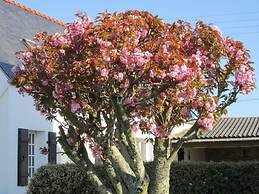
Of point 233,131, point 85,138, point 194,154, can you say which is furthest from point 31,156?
point 194,154

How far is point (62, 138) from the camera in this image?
8156mm

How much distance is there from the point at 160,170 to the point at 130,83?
1.54 meters

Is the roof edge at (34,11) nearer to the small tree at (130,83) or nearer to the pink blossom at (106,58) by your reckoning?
the small tree at (130,83)

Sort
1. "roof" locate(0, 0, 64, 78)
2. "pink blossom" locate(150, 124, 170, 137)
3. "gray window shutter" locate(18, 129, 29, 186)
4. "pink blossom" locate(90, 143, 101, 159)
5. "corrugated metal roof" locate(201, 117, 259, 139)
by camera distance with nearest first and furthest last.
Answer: "pink blossom" locate(150, 124, 170, 137) < "pink blossom" locate(90, 143, 101, 159) < "gray window shutter" locate(18, 129, 29, 186) < "roof" locate(0, 0, 64, 78) < "corrugated metal roof" locate(201, 117, 259, 139)

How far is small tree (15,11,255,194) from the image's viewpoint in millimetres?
6910

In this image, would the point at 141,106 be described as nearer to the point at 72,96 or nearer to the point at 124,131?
the point at 124,131

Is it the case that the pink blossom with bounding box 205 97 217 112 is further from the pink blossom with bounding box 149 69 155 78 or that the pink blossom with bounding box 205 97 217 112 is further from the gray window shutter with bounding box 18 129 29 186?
the gray window shutter with bounding box 18 129 29 186

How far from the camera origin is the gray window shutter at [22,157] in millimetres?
15023

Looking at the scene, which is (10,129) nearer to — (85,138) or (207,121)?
(85,138)

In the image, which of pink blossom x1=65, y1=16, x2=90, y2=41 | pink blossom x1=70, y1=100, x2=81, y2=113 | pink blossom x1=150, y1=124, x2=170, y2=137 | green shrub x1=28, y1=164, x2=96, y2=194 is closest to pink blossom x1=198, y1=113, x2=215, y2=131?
pink blossom x1=150, y1=124, x2=170, y2=137

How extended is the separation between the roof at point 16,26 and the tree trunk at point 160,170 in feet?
26.8

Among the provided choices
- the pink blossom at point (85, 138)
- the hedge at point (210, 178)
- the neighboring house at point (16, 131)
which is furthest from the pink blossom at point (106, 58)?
the neighboring house at point (16, 131)

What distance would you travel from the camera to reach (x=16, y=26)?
18.7 metres

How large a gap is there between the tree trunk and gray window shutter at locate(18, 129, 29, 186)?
784 cm
